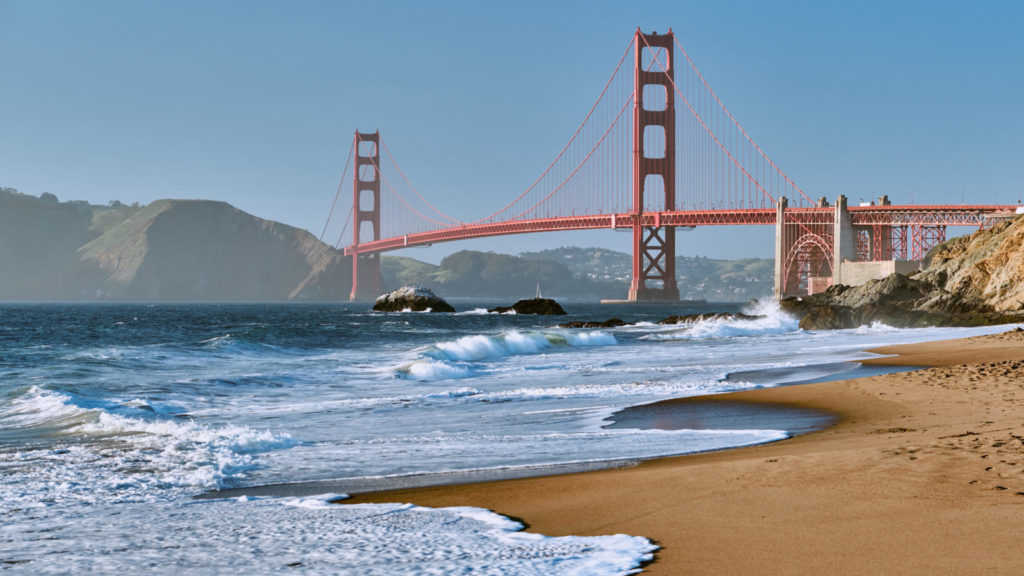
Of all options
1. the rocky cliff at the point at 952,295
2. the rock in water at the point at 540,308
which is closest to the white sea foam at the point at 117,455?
the rocky cliff at the point at 952,295

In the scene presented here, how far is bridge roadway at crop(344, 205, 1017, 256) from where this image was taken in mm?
63000

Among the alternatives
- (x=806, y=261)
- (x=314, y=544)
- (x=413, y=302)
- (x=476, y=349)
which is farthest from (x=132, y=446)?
(x=806, y=261)

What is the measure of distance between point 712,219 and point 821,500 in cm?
6677

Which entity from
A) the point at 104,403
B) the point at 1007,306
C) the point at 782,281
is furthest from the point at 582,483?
the point at 782,281

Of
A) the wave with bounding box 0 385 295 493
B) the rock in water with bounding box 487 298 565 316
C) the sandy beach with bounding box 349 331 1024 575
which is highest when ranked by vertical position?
the rock in water with bounding box 487 298 565 316

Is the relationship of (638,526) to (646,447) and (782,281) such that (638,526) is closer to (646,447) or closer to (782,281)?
(646,447)

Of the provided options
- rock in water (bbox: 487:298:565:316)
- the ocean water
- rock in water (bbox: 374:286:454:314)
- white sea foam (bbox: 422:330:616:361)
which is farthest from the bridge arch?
the ocean water

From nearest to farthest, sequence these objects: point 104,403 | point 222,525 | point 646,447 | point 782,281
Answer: point 222,525 → point 646,447 → point 104,403 → point 782,281

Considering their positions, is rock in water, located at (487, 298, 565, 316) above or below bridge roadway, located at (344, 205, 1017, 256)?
below

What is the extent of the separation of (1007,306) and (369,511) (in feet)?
101

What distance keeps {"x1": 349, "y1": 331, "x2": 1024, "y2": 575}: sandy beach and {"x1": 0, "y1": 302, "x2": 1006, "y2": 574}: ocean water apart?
34 cm

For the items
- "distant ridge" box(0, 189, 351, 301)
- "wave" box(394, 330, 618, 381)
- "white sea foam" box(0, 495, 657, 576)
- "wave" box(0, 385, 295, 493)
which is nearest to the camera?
"white sea foam" box(0, 495, 657, 576)

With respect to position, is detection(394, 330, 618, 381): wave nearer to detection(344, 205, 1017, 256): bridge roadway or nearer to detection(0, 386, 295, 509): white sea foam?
A: detection(0, 386, 295, 509): white sea foam

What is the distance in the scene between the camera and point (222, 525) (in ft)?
17.5
